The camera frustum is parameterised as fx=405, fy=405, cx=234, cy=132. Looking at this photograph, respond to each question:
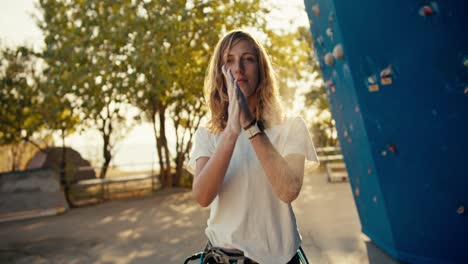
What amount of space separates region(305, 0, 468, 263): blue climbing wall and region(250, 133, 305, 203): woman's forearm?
2.68 m

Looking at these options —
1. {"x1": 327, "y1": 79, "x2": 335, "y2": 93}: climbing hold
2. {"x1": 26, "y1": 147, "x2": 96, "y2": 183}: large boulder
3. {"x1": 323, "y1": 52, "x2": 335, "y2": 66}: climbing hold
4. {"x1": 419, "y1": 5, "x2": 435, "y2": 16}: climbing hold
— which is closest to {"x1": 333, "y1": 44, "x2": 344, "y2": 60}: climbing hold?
{"x1": 323, "y1": 52, "x2": 335, "y2": 66}: climbing hold

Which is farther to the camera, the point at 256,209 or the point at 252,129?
the point at 256,209

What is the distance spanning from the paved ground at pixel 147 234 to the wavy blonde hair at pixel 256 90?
12.2 ft

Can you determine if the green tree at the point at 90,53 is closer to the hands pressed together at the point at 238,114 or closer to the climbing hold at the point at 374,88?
the climbing hold at the point at 374,88

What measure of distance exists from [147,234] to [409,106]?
4.66 meters

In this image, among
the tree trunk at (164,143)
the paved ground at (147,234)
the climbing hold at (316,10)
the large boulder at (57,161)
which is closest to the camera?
the climbing hold at (316,10)

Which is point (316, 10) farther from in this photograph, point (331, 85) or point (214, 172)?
point (214, 172)

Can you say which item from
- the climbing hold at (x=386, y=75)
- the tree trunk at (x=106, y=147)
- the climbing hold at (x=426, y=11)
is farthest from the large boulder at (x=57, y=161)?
the climbing hold at (x=426, y=11)

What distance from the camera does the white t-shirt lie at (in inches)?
56.6

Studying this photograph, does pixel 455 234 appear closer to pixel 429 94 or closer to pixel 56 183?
pixel 429 94

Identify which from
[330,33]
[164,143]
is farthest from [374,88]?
[164,143]

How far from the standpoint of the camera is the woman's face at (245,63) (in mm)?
1550

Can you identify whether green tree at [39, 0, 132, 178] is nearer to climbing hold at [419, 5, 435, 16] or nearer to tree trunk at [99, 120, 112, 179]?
tree trunk at [99, 120, 112, 179]

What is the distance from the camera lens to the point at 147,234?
265 inches
